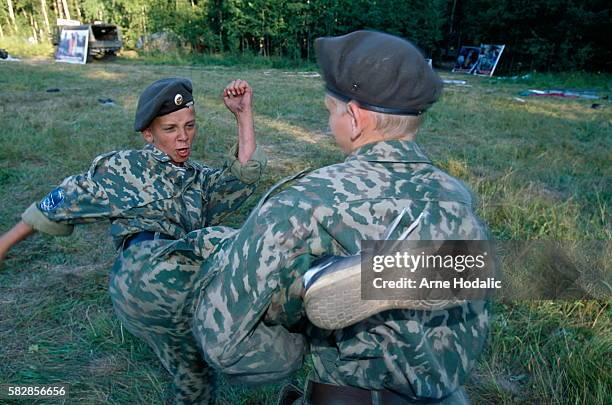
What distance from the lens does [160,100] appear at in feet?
6.82

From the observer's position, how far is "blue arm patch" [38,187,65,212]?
1.81 meters

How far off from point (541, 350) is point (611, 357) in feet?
Result: 1.11

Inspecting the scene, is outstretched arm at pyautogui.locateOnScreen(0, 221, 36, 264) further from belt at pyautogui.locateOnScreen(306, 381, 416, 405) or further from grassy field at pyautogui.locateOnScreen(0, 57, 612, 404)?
belt at pyautogui.locateOnScreen(306, 381, 416, 405)

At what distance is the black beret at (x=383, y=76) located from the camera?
1216 millimetres

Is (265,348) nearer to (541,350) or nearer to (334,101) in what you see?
(334,101)

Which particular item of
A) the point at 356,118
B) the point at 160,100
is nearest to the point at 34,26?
the point at 160,100

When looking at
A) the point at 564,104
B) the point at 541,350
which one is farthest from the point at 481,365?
the point at 564,104

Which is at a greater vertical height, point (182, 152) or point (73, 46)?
point (182, 152)

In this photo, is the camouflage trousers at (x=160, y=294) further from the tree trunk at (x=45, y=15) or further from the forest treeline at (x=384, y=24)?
the tree trunk at (x=45, y=15)

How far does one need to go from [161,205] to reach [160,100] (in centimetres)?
46

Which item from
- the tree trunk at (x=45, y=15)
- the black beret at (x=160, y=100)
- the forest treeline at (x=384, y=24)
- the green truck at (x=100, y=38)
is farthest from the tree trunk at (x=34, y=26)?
the black beret at (x=160, y=100)

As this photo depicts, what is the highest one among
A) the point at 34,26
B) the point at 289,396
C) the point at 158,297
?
the point at 158,297
